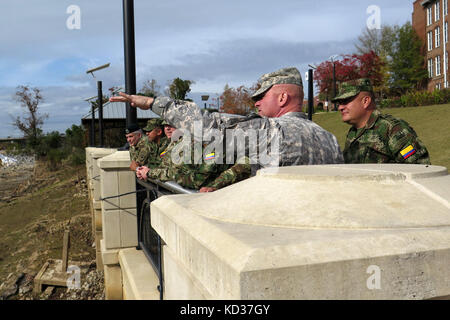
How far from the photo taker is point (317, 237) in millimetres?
1199

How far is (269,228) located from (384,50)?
4312 centimetres

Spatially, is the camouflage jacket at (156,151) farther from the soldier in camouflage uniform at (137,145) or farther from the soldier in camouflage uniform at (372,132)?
the soldier in camouflage uniform at (372,132)

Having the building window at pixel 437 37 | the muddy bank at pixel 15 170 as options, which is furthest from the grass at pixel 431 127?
the muddy bank at pixel 15 170

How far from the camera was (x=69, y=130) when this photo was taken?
4462cm

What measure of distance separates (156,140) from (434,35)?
129ft

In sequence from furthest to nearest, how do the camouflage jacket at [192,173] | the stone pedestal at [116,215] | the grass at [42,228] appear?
the grass at [42,228] → the stone pedestal at [116,215] → the camouflage jacket at [192,173]

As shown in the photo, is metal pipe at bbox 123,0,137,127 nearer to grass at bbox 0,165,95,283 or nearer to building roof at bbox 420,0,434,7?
grass at bbox 0,165,95,283

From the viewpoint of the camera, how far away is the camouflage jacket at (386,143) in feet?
10.7

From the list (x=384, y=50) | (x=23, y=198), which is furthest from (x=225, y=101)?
(x=23, y=198)

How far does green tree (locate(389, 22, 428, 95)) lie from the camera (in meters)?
38.2

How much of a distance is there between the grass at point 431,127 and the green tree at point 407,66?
536 inches

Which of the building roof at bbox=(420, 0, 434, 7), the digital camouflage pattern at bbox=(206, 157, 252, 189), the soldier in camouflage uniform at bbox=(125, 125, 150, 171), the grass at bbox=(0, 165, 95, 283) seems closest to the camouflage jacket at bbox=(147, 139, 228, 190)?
the digital camouflage pattern at bbox=(206, 157, 252, 189)

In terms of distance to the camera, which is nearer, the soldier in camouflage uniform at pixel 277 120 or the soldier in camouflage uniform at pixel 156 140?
the soldier in camouflage uniform at pixel 277 120
